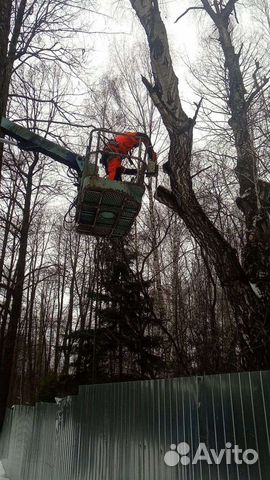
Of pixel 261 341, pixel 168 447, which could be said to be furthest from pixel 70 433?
pixel 261 341

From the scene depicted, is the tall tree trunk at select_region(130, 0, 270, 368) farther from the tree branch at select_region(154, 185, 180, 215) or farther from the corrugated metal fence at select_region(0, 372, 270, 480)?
the corrugated metal fence at select_region(0, 372, 270, 480)

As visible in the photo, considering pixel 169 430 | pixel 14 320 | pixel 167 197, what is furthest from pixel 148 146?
pixel 14 320

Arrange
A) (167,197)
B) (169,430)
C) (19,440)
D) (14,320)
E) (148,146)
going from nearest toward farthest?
(169,430)
(148,146)
(167,197)
(19,440)
(14,320)

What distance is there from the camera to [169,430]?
15.8 feet

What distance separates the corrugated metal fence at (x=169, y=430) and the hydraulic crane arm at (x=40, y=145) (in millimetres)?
3338

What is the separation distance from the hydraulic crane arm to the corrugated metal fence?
11.0 feet

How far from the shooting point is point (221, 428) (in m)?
4.27

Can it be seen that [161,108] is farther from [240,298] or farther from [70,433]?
[70,433]

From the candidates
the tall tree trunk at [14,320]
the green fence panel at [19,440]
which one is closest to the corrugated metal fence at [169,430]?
the green fence panel at [19,440]

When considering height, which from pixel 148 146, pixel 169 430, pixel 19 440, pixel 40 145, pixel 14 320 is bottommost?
pixel 169 430

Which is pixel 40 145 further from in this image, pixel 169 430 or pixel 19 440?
pixel 19 440

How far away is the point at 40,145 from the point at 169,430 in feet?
14.2

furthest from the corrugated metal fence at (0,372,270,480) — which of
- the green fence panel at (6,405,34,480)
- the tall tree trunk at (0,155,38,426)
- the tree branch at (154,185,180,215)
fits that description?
the tall tree trunk at (0,155,38,426)

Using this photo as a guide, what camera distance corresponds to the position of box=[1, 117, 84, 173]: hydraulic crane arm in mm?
6297
